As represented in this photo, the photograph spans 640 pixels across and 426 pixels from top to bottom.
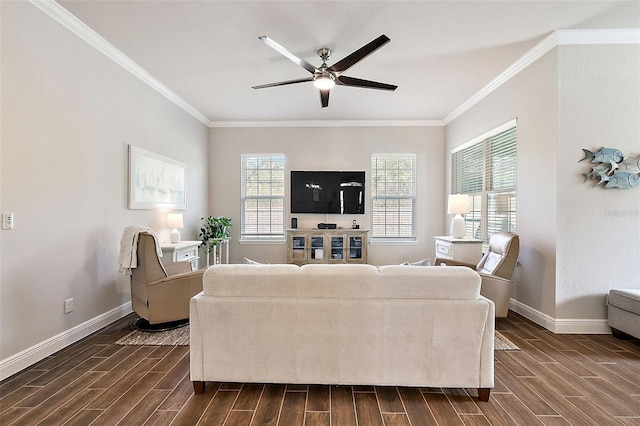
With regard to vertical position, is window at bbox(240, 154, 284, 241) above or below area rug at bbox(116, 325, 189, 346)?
above

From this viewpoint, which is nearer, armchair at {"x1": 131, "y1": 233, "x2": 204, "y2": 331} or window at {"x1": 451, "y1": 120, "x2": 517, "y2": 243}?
armchair at {"x1": 131, "y1": 233, "x2": 204, "y2": 331}

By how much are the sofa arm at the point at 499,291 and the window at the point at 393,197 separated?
2803 millimetres

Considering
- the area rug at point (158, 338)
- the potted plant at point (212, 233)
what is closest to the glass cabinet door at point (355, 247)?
the potted plant at point (212, 233)

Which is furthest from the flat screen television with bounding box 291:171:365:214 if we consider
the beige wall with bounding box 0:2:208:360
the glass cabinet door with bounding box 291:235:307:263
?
the beige wall with bounding box 0:2:208:360

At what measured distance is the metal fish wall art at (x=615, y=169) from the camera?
3.02 metres


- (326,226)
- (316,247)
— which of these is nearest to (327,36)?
(326,226)

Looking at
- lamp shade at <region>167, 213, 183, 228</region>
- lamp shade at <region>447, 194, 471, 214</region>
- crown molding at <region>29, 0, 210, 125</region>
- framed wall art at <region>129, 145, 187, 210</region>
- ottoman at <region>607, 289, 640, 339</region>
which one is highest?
crown molding at <region>29, 0, 210, 125</region>

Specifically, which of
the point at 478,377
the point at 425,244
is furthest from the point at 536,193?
the point at 425,244

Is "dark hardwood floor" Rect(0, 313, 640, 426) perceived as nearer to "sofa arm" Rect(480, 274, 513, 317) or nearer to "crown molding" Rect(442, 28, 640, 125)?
"sofa arm" Rect(480, 274, 513, 317)

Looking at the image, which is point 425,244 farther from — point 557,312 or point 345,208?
point 557,312

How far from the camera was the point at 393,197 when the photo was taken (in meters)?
6.15

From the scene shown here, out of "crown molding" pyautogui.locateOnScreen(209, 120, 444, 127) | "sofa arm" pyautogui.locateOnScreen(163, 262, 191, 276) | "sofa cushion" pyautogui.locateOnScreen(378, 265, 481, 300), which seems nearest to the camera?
"sofa cushion" pyautogui.locateOnScreen(378, 265, 481, 300)

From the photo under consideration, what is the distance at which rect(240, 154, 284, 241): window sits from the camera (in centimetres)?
618

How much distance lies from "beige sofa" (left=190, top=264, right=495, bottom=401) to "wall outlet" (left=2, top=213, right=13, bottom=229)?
153 centimetres
